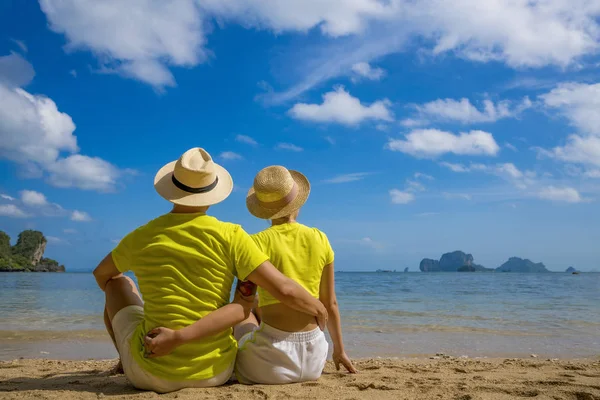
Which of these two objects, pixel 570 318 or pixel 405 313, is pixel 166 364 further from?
pixel 570 318

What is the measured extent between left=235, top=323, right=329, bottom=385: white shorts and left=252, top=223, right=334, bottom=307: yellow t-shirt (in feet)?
0.74

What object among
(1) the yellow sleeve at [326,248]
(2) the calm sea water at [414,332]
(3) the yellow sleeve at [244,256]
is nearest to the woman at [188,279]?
(3) the yellow sleeve at [244,256]

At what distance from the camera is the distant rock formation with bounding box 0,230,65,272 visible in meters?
97.8

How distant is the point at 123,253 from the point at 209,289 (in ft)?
1.85

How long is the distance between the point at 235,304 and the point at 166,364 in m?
0.53

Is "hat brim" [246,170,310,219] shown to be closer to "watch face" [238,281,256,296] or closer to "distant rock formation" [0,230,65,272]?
"watch face" [238,281,256,296]

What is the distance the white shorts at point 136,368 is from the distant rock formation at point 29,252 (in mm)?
104661

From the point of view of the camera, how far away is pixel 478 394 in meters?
3.14

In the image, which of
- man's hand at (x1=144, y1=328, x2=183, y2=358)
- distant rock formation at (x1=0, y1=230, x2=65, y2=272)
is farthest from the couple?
distant rock formation at (x1=0, y1=230, x2=65, y2=272)

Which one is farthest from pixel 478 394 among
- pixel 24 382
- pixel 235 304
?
pixel 24 382

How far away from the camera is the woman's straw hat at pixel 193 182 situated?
2.80 m

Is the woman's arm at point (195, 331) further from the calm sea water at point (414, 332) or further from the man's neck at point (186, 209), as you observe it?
the calm sea water at point (414, 332)

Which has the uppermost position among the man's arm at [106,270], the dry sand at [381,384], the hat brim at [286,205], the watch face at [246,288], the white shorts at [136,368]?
the hat brim at [286,205]

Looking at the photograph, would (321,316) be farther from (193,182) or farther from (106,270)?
(106,270)
